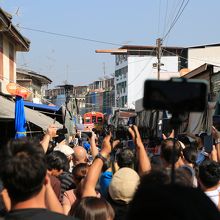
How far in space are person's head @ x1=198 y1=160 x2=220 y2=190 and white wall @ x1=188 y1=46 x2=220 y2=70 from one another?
66502mm

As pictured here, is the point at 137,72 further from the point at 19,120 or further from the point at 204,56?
the point at 19,120

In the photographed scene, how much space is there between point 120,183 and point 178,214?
2.86m

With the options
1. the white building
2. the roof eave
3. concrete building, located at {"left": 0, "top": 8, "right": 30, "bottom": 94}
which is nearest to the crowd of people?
the roof eave

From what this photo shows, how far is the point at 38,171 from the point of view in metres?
3.08

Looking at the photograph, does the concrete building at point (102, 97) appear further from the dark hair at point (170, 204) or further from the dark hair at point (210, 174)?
the dark hair at point (170, 204)

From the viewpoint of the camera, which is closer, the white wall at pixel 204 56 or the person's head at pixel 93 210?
the person's head at pixel 93 210

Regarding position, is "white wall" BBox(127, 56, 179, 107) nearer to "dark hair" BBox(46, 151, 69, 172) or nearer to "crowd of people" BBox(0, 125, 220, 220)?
"dark hair" BBox(46, 151, 69, 172)

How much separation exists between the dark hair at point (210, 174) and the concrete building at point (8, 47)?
13.5 m

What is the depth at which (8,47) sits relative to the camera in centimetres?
2181

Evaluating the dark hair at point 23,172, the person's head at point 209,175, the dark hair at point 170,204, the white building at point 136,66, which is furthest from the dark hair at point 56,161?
the white building at point 136,66

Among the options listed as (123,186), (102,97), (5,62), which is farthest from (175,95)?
(102,97)

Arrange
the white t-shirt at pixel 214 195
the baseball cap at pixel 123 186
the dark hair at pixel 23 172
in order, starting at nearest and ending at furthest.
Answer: the dark hair at pixel 23 172 → the baseball cap at pixel 123 186 → the white t-shirt at pixel 214 195

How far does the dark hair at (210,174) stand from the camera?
514 centimetres

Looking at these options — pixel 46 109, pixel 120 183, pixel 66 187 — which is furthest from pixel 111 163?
pixel 46 109
